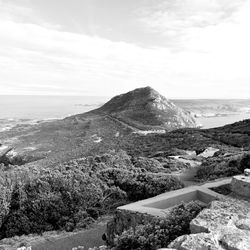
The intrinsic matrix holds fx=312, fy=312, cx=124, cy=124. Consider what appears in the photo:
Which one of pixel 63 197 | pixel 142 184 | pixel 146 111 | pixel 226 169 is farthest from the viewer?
pixel 146 111

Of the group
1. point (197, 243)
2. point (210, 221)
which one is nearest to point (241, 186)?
point (210, 221)

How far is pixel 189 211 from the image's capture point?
20.7 ft

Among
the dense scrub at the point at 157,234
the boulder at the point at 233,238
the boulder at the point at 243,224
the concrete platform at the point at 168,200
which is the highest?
the boulder at the point at 233,238

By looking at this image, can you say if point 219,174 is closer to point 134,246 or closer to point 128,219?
point 128,219

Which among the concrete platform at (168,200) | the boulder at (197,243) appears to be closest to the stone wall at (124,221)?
the concrete platform at (168,200)

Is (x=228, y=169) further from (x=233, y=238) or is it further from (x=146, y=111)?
(x=146, y=111)

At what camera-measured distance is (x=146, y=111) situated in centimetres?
7906

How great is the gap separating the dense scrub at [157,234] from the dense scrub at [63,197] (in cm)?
504

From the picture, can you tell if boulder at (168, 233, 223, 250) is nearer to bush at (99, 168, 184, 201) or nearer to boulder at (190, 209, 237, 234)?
boulder at (190, 209, 237, 234)

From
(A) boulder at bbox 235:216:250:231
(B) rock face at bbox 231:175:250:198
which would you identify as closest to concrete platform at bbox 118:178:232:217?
(B) rock face at bbox 231:175:250:198

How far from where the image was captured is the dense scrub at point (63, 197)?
10.8 m

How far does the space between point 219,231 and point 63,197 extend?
8.30m

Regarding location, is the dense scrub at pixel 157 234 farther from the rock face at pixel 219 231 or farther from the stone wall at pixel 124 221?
the stone wall at pixel 124 221

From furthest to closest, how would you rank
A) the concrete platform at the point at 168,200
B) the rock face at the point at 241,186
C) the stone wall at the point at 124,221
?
the rock face at the point at 241,186
the concrete platform at the point at 168,200
the stone wall at the point at 124,221
